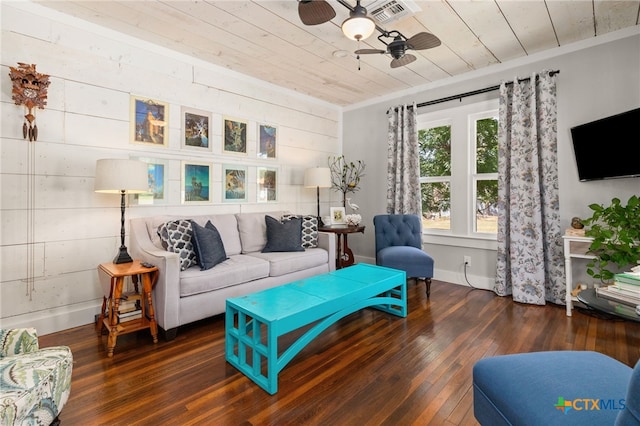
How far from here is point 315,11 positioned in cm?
193

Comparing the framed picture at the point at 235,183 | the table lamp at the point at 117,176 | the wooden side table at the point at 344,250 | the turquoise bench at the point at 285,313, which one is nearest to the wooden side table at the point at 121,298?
the table lamp at the point at 117,176

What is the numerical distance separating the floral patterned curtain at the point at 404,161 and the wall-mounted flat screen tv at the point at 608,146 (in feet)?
5.52

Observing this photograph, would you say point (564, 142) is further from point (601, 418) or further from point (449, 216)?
point (601, 418)

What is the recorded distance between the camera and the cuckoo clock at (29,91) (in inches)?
90.4

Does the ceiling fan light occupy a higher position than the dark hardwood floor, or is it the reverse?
the ceiling fan light

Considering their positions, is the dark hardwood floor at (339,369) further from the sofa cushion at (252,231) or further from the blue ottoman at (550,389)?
the sofa cushion at (252,231)

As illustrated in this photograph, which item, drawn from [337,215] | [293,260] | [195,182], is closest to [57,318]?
[195,182]

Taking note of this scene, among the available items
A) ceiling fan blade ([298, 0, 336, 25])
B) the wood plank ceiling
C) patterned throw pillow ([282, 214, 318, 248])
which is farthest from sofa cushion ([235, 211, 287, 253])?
ceiling fan blade ([298, 0, 336, 25])

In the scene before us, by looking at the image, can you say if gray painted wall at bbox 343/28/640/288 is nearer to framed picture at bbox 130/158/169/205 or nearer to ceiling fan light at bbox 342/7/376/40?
ceiling fan light at bbox 342/7/376/40

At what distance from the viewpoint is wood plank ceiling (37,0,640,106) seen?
2422 mm

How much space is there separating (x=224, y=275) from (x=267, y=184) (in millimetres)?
1693

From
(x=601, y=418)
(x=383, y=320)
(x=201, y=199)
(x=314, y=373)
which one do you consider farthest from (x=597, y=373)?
(x=201, y=199)

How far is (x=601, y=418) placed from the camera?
891 mm

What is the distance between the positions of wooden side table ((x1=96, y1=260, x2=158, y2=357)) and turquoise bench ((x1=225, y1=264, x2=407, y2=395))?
0.72 metres
